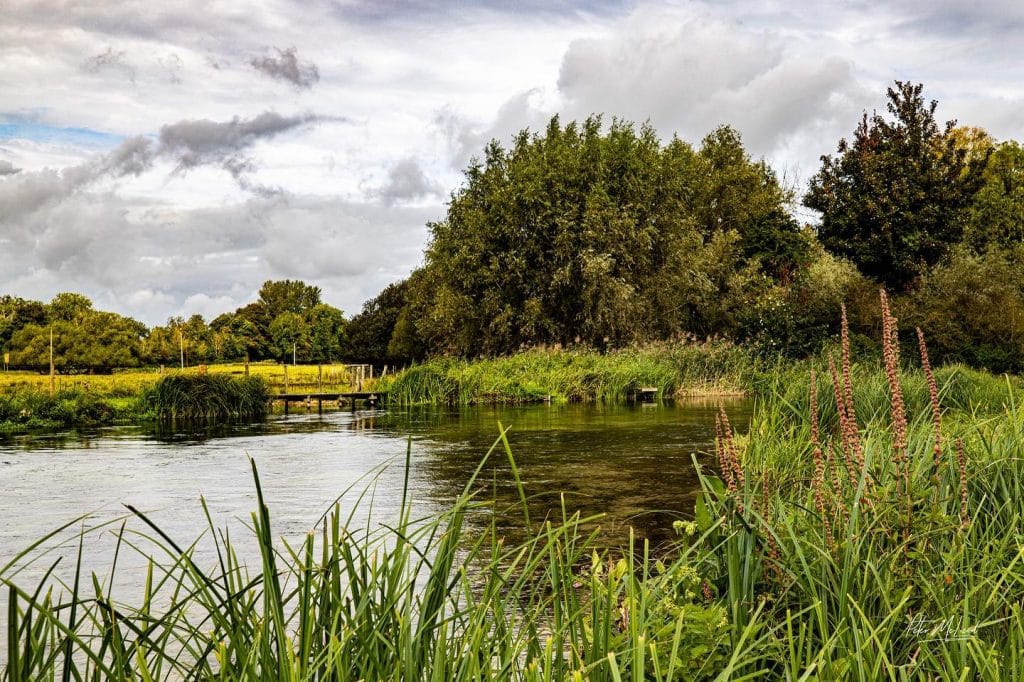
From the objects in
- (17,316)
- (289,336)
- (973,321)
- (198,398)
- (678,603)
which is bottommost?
(678,603)

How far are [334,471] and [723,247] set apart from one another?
34028 millimetres

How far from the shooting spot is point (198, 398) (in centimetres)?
2212

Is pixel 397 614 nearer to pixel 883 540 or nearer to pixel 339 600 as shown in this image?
pixel 339 600

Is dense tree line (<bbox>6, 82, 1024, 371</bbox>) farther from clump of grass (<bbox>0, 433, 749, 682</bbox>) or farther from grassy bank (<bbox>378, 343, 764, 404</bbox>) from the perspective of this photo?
clump of grass (<bbox>0, 433, 749, 682</bbox>)

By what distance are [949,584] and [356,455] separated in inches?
438

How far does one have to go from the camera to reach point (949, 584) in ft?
10.4

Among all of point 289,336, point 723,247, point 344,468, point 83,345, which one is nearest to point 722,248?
point 723,247

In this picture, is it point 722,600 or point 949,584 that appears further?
point 722,600

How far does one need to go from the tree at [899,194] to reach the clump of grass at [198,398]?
732 inches

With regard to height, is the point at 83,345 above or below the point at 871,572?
above

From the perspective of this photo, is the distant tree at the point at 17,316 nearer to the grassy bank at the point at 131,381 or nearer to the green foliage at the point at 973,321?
the grassy bank at the point at 131,381

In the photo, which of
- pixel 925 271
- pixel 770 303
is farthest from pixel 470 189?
pixel 925 271

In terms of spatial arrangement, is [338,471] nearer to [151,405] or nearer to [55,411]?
[55,411]

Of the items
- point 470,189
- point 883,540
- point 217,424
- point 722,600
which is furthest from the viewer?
point 470,189
